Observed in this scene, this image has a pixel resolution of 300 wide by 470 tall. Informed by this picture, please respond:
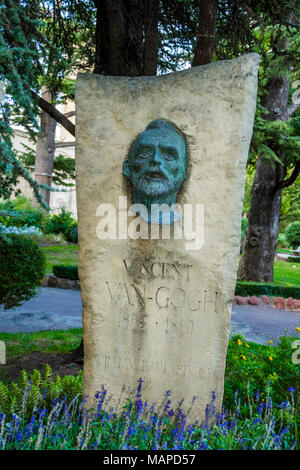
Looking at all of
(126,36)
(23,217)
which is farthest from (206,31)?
(23,217)

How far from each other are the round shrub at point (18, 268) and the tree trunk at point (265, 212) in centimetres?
735

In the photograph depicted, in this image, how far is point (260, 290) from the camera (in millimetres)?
11023

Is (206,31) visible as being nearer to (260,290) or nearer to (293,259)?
(260,290)

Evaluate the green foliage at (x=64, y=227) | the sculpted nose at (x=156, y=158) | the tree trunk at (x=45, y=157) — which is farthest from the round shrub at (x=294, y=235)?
the sculpted nose at (x=156, y=158)

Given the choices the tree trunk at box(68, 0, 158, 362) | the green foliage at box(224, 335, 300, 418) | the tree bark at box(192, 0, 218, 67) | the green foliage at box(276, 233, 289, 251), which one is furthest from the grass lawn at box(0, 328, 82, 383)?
the green foliage at box(276, 233, 289, 251)

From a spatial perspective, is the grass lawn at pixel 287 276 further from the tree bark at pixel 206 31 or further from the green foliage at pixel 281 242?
the green foliage at pixel 281 242

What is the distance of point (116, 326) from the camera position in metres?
3.21

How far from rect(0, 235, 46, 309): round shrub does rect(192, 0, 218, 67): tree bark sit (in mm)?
3548

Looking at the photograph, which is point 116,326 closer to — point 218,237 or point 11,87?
point 218,237

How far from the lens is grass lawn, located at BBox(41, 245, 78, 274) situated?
13352mm

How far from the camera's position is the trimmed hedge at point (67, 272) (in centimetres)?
1134

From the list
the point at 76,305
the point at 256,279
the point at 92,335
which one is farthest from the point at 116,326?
the point at 256,279

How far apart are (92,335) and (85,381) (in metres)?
0.41

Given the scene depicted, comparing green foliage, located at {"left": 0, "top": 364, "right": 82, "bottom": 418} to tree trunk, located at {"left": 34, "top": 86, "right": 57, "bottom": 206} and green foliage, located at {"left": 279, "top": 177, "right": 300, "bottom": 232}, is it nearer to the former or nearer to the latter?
tree trunk, located at {"left": 34, "top": 86, "right": 57, "bottom": 206}
